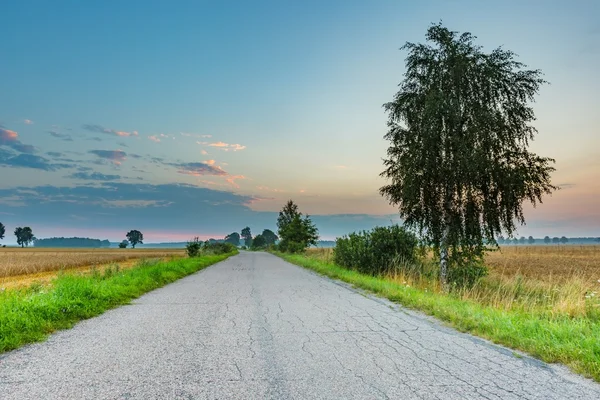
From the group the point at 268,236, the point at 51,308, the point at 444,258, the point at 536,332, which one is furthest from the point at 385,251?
the point at 268,236

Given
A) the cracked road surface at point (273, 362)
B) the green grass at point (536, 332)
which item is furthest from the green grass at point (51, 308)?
the green grass at point (536, 332)

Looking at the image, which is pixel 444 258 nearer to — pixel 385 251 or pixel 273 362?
pixel 385 251

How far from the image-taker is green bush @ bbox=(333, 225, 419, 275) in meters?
19.0

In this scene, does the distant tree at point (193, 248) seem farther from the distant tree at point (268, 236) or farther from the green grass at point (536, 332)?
the distant tree at point (268, 236)

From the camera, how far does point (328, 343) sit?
5934 millimetres

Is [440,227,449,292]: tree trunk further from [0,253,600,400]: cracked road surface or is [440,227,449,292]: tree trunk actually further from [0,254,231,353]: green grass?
[0,254,231,353]: green grass

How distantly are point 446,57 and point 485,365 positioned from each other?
49.7 ft

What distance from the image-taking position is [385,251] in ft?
64.1

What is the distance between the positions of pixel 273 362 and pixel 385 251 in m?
15.4

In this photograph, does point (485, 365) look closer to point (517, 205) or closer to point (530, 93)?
point (517, 205)

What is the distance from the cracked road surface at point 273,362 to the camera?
155 inches

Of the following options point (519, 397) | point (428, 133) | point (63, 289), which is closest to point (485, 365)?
point (519, 397)

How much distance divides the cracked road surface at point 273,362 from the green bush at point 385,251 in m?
11.1

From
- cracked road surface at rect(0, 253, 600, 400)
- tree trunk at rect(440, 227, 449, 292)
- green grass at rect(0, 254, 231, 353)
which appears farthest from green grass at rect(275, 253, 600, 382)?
tree trunk at rect(440, 227, 449, 292)
